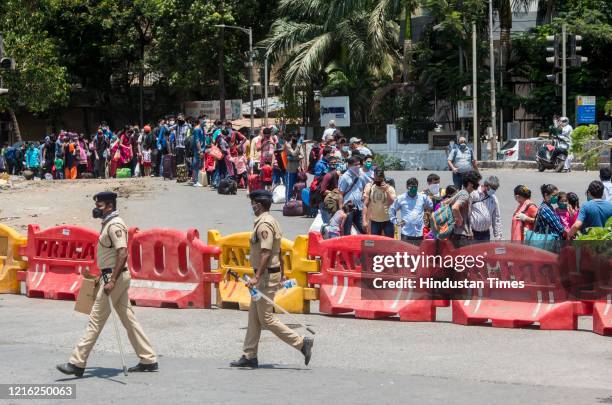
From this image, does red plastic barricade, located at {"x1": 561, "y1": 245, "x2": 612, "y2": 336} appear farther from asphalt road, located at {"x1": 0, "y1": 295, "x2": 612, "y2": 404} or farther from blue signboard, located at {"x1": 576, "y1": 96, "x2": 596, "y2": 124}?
blue signboard, located at {"x1": 576, "y1": 96, "x2": 596, "y2": 124}

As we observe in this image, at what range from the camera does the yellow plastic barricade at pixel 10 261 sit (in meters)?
16.4

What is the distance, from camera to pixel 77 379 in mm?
9977

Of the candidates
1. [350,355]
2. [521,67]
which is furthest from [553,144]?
[350,355]

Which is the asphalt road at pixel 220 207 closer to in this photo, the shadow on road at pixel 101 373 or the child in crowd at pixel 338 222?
the child in crowd at pixel 338 222

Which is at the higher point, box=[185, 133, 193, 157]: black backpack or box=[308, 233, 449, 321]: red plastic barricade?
box=[185, 133, 193, 157]: black backpack

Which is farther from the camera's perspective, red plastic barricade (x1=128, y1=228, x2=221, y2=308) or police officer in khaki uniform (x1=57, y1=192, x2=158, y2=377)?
red plastic barricade (x1=128, y1=228, x2=221, y2=308)

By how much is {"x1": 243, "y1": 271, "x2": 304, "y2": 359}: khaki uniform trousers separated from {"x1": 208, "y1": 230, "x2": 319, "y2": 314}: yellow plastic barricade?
3285mm

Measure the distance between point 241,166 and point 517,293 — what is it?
1583 cm

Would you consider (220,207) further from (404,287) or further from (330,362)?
(330,362)

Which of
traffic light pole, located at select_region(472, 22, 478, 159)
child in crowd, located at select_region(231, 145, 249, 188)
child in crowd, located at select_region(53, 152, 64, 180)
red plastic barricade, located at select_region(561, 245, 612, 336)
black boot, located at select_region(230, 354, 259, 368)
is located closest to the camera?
black boot, located at select_region(230, 354, 259, 368)

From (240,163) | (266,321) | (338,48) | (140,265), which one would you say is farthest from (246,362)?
(338,48)

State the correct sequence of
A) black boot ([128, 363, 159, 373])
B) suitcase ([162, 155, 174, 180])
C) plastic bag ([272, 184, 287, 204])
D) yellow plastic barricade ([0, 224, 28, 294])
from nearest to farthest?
black boot ([128, 363, 159, 373]) → yellow plastic barricade ([0, 224, 28, 294]) → plastic bag ([272, 184, 287, 204]) → suitcase ([162, 155, 174, 180])

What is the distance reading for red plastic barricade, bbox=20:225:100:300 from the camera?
15.6m

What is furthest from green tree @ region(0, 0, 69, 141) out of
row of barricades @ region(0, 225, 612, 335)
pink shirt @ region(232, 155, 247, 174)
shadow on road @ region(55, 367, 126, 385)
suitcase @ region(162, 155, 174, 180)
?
shadow on road @ region(55, 367, 126, 385)
